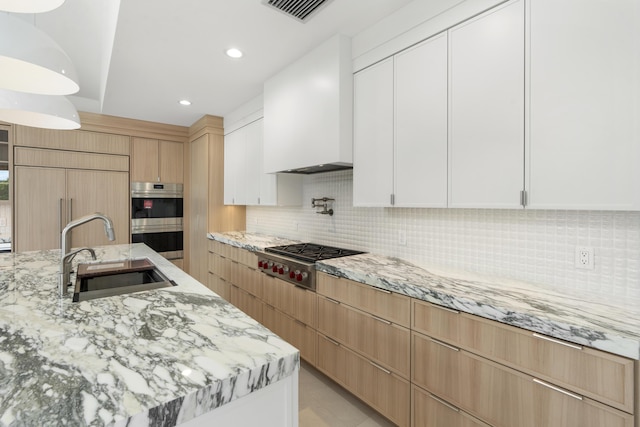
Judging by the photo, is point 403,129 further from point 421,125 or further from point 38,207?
point 38,207

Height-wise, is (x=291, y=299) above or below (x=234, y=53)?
below

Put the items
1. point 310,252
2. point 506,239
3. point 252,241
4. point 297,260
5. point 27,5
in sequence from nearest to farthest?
point 27,5 < point 506,239 < point 297,260 < point 310,252 < point 252,241

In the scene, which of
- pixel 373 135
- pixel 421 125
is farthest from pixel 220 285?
pixel 421 125

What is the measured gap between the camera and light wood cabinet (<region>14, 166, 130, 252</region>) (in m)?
3.71

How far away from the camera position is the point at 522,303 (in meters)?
1.32

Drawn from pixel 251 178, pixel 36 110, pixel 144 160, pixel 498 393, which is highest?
pixel 144 160

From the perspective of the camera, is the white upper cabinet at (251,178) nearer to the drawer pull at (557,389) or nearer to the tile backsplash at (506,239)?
the tile backsplash at (506,239)

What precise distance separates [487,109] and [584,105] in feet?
1.31

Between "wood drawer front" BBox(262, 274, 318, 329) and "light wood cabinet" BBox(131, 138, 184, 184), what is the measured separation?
2.87 m

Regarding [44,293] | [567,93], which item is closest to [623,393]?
[567,93]

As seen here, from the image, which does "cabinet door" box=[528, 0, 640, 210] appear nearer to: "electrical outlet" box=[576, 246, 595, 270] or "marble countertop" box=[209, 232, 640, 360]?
"electrical outlet" box=[576, 246, 595, 270]

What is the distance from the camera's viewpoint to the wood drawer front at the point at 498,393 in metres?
1.08

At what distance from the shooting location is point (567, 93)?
4.32ft

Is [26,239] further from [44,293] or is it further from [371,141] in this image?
[371,141]
